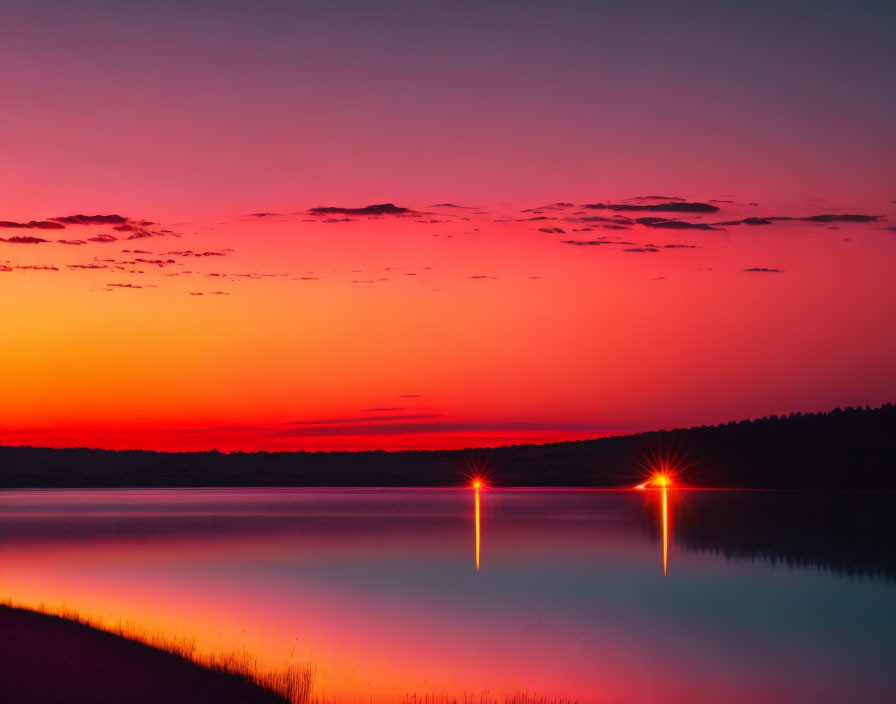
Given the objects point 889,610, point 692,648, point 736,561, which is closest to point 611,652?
point 692,648

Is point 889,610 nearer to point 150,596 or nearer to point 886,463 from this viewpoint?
point 150,596

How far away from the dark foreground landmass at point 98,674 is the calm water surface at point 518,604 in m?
3.81

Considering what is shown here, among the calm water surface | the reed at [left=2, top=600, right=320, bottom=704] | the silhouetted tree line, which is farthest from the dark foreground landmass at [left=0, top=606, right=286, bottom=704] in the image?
the silhouetted tree line

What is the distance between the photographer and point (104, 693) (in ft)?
57.1

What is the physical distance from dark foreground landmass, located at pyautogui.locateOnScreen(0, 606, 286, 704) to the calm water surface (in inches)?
150

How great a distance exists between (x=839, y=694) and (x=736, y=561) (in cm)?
3493

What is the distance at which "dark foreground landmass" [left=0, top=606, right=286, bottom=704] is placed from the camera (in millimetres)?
17203

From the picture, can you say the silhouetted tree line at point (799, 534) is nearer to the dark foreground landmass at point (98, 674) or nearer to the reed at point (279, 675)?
the reed at point (279, 675)

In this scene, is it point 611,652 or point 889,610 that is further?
→ point 889,610

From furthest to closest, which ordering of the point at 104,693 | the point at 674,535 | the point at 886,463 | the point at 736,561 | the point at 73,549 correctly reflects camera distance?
the point at 886,463, the point at 674,535, the point at 73,549, the point at 736,561, the point at 104,693

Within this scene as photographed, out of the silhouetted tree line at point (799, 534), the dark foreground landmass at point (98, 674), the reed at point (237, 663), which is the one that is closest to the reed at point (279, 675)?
the reed at point (237, 663)

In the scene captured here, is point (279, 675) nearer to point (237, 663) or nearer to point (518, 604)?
point (237, 663)

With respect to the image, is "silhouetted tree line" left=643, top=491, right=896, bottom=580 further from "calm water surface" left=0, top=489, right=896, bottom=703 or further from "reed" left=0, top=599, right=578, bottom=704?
"reed" left=0, top=599, right=578, bottom=704

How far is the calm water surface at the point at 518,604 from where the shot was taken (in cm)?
2688
